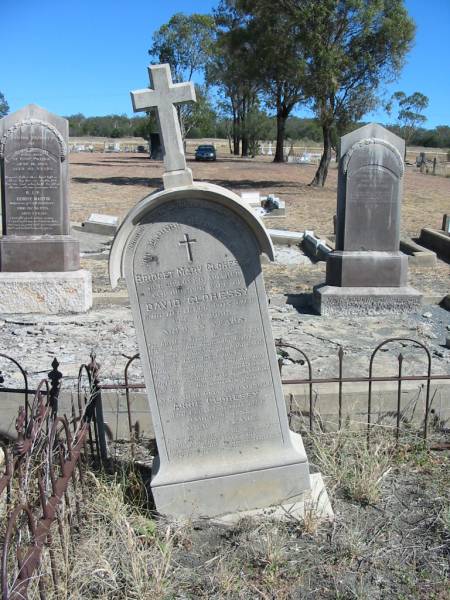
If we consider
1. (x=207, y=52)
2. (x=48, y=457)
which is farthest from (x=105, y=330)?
(x=207, y=52)

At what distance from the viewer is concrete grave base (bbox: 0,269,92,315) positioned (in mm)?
7957

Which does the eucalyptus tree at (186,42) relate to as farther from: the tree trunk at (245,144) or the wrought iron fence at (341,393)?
the wrought iron fence at (341,393)

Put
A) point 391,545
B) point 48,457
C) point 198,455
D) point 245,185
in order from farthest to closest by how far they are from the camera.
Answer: point 245,185, point 198,455, point 391,545, point 48,457

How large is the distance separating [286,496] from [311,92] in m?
20.0

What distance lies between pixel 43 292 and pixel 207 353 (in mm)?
4853

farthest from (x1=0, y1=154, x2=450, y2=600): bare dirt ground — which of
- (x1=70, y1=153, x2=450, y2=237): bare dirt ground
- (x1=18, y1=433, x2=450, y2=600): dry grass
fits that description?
(x1=70, y1=153, x2=450, y2=237): bare dirt ground

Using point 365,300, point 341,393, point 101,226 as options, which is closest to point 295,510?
point 341,393

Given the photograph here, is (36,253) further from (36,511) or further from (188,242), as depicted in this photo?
(36,511)

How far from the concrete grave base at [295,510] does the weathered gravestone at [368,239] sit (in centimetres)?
452

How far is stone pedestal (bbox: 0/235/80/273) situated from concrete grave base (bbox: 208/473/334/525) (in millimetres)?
5077

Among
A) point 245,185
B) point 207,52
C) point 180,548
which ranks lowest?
point 180,548

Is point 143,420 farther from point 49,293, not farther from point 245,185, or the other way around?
point 245,185

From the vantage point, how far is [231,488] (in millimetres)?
3770

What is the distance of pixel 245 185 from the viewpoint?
90.8ft
